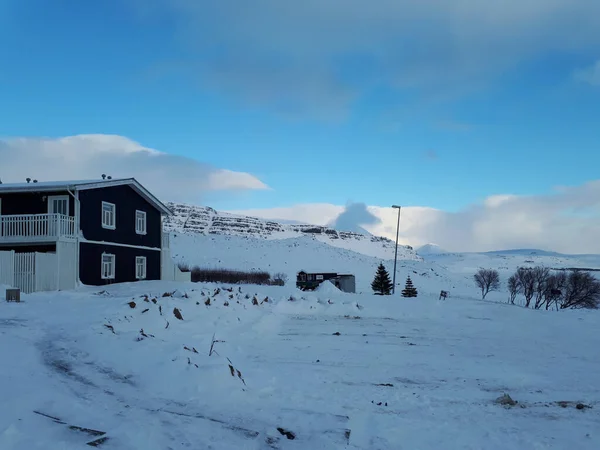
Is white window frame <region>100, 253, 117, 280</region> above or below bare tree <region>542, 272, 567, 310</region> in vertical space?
above

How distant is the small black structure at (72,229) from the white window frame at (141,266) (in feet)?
2.27

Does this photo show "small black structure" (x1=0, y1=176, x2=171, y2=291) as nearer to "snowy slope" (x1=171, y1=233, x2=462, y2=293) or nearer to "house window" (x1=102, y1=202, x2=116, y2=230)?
"house window" (x1=102, y1=202, x2=116, y2=230)

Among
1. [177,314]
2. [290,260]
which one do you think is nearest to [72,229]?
[177,314]

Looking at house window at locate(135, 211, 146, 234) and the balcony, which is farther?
house window at locate(135, 211, 146, 234)

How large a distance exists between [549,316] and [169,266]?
940 inches

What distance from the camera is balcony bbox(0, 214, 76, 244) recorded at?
22094 mm

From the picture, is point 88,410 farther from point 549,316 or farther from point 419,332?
point 549,316

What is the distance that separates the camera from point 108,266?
26.3m

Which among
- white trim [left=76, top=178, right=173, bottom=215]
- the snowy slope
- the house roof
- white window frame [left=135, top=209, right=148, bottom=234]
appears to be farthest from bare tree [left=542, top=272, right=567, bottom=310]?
the house roof

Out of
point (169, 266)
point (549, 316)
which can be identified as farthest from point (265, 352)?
point (169, 266)

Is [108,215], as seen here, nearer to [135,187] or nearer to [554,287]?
[135,187]

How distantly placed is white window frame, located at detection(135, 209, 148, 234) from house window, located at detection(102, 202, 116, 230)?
111 inches

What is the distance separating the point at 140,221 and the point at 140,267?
288 centimetres

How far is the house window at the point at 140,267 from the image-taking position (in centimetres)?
2974
